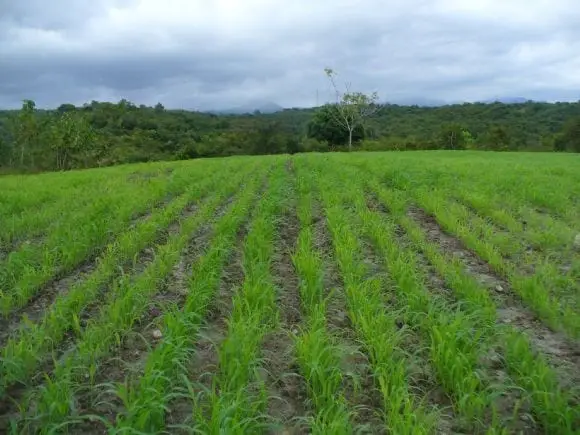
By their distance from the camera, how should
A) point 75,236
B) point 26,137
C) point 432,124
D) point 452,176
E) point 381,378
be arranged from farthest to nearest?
point 432,124, point 26,137, point 452,176, point 75,236, point 381,378

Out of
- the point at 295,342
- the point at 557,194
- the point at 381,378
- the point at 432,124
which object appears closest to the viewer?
the point at 381,378

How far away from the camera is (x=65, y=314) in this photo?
14.0ft

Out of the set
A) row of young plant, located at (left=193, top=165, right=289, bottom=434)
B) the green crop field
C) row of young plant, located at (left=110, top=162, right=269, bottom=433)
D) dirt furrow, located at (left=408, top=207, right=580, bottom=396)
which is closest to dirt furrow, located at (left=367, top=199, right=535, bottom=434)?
the green crop field

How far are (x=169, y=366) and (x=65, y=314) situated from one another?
5.02 feet

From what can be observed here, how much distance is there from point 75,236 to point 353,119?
46.9m

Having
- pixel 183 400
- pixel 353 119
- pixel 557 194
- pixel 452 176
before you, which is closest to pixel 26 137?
pixel 353 119

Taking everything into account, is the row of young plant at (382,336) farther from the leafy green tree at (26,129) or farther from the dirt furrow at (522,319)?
the leafy green tree at (26,129)

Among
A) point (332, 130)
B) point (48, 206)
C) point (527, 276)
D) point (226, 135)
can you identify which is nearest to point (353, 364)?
point (527, 276)

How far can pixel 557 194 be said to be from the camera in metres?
11.3

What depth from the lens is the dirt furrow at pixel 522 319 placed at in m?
3.67

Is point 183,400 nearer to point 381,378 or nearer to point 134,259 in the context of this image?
point 381,378

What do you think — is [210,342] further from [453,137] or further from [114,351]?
[453,137]

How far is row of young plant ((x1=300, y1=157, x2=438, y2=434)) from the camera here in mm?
2816

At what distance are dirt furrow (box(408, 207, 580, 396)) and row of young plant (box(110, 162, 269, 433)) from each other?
8.73ft
